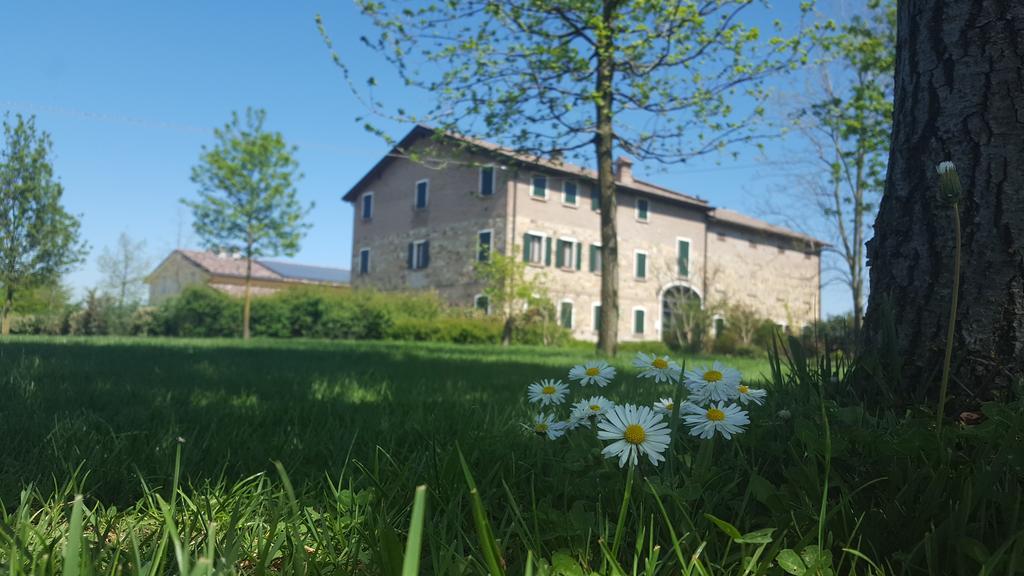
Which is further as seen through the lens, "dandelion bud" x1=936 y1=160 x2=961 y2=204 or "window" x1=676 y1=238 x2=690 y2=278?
"window" x1=676 y1=238 x2=690 y2=278

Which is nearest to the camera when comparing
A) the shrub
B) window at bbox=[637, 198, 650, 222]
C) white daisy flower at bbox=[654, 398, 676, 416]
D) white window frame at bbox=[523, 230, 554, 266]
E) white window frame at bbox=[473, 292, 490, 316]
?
white daisy flower at bbox=[654, 398, 676, 416]

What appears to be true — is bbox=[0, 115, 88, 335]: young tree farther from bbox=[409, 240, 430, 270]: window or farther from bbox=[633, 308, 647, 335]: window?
bbox=[633, 308, 647, 335]: window

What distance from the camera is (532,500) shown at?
4.82ft

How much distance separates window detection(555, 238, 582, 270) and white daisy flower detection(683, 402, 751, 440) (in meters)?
29.6

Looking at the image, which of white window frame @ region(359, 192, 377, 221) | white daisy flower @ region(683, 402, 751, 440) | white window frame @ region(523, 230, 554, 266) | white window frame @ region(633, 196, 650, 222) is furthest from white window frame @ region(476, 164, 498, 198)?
white daisy flower @ region(683, 402, 751, 440)

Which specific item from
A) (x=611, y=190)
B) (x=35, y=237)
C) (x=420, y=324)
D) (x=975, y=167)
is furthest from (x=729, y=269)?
(x=975, y=167)

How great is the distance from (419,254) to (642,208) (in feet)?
38.7

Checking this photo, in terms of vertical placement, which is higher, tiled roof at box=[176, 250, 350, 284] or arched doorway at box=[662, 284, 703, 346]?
tiled roof at box=[176, 250, 350, 284]

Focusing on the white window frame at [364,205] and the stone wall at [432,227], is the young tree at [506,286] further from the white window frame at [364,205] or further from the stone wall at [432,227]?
the white window frame at [364,205]

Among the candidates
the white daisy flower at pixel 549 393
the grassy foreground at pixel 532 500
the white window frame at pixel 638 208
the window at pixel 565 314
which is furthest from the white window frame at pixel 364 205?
the white daisy flower at pixel 549 393

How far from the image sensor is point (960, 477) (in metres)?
1.41

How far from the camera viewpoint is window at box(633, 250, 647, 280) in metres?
34.1

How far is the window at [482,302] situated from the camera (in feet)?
96.3

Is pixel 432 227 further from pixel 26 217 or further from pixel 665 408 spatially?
pixel 665 408
